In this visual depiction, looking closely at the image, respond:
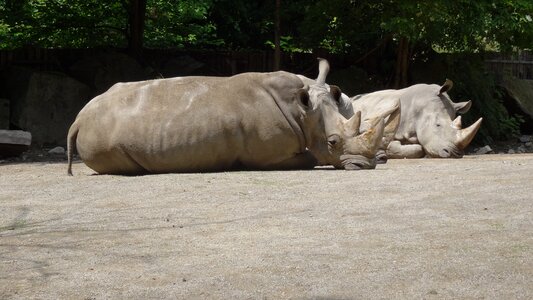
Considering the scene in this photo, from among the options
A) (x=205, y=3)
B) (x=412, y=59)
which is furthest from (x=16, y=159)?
(x=412, y=59)

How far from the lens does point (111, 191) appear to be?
8.73 metres

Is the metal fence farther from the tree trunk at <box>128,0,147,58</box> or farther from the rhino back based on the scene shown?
the rhino back

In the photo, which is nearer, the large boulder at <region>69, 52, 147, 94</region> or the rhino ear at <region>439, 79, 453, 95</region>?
the rhino ear at <region>439, 79, 453, 95</region>

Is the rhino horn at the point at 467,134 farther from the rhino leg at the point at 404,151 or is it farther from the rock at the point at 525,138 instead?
the rock at the point at 525,138

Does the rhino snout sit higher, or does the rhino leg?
the rhino snout

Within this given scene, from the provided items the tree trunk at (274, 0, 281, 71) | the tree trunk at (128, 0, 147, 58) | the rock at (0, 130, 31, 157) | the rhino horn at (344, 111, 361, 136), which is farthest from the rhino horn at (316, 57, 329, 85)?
the tree trunk at (128, 0, 147, 58)

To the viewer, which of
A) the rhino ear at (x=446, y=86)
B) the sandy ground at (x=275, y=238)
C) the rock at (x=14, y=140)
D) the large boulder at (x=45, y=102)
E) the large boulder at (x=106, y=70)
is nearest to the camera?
the sandy ground at (x=275, y=238)

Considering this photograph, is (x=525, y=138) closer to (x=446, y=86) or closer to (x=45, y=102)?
(x=446, y=86)

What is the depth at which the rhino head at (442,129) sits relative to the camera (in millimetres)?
13188

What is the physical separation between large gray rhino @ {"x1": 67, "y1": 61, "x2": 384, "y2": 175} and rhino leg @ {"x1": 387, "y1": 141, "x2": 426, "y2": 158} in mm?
2866

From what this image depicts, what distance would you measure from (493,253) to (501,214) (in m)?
1.23

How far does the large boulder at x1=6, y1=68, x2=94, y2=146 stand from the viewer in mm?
17000

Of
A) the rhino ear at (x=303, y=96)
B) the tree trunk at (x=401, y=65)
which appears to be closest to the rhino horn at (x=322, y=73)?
the rhino ear at (x=303, y=96)

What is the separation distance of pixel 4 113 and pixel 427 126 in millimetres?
7615
